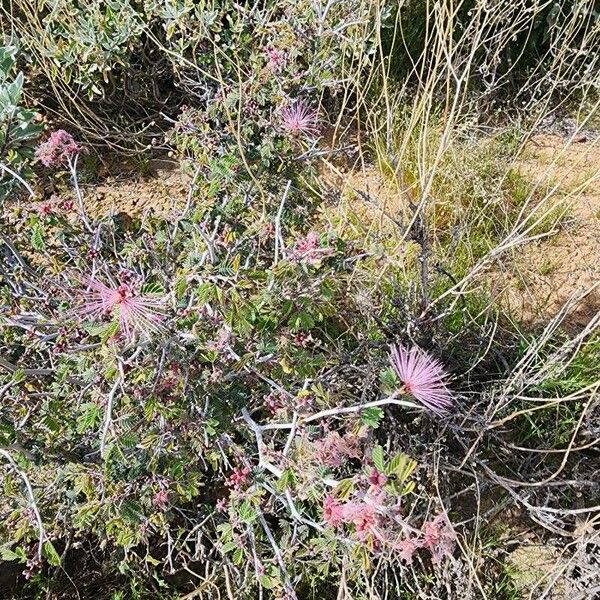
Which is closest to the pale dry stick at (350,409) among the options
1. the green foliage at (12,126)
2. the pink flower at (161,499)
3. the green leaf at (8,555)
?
the pink flower at (161,499)

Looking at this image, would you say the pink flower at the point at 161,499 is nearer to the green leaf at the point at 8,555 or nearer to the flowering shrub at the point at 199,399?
the flowering shrub at the point at 199,399

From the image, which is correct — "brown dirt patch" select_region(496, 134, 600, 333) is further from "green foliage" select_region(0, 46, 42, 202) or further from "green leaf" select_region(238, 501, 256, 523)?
"green foliage" select_region(0, 46, 42, 202)

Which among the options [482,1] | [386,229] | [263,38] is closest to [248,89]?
[263,38]

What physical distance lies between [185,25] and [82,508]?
141 centimetres

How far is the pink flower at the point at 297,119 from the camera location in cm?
148

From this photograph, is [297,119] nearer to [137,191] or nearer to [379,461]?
[379,461]

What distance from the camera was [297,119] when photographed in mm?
1490

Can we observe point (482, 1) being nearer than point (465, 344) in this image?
Yes

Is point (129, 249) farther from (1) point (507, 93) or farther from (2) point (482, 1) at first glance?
(1) point (507, 93)

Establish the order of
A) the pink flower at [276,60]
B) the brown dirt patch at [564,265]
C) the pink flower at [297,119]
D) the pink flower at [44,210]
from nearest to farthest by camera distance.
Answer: the pink flower at [44,210], the pink flower at [297,119], the pink flower at [276,60], the brown dirt patch at [564,265]

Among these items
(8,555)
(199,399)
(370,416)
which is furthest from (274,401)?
(8,555)

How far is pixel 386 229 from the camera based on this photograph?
1.90 m

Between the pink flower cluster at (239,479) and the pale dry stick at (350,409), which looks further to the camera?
the pink flower cluster at (239,479)

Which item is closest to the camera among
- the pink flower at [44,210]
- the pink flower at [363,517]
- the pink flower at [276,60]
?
the pink flower at [363,517]
